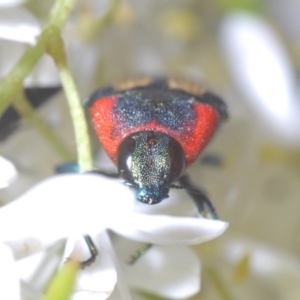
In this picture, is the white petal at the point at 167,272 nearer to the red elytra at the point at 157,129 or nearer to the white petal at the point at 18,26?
the red elytra at the point at 157,129

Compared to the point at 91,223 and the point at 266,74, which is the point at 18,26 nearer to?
the point at 91,223

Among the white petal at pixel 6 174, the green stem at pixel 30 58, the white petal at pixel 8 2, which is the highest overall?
the white petal at pixel 8 2

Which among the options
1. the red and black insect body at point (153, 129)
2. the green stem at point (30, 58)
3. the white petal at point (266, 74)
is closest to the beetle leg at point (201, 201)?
the red and black insect body at point (153, 129)

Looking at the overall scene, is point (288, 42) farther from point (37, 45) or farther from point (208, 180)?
point (37, 45)

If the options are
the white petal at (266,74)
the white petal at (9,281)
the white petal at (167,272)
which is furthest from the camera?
the white petal at (266,74)

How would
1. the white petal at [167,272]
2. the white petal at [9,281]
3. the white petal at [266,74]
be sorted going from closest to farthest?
the white petal at [9,281], the white petal at [167,272], the white petal at [266,74]

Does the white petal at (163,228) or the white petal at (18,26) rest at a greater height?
the white petal at (18,26)

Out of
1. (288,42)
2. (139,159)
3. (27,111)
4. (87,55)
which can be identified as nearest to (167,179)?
(139,159)
